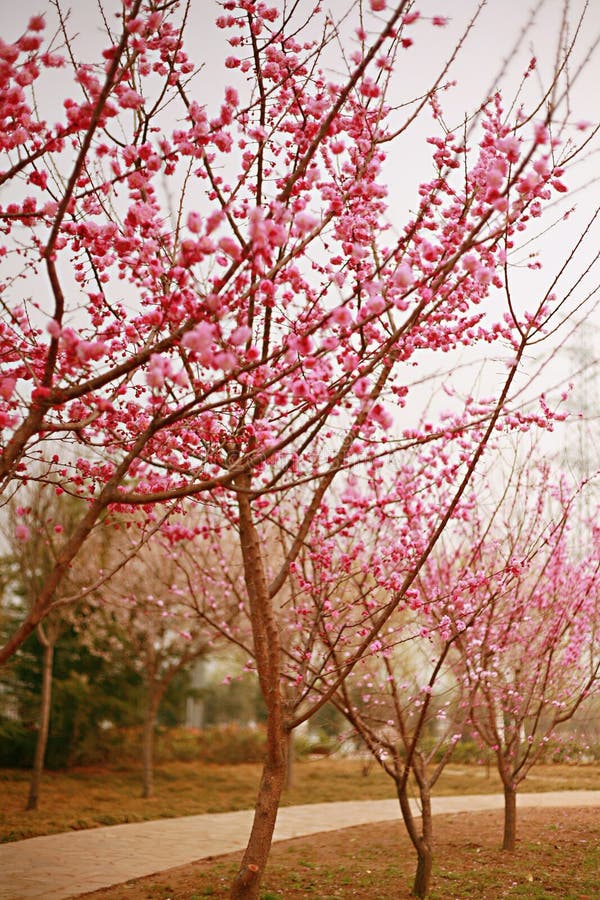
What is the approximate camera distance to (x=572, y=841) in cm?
848

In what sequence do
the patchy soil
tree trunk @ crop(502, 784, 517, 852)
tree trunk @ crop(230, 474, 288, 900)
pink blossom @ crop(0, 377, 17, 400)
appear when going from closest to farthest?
pink blossom @ crop(0, 377, 17, 400)
tree trunk @ crop(230, 474, 288, 900)
the patchy soil
tree trunk @ crop(502, 784, 517, 852)

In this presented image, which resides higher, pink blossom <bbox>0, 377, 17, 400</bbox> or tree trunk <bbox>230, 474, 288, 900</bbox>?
pink blossom <bbox>0, 377, 17, 400</bbox>

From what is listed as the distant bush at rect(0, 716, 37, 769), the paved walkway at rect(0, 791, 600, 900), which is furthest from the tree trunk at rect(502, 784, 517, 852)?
the distant bush at rect(0, 716, 37, 769)

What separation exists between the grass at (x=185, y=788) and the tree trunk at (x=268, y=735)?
5.35 meters

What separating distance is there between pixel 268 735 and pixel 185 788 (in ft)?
33.6

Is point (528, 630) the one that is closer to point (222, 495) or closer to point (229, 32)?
point (222, 495)

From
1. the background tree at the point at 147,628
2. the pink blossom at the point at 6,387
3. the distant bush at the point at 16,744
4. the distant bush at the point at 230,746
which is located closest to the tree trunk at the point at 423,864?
the pink blossom at the point at 6,387

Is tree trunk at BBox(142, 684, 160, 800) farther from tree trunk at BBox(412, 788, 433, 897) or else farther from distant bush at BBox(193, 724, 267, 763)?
tree trunk at BBox(412, 788, 433, 897)

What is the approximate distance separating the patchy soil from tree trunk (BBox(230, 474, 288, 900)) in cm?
164

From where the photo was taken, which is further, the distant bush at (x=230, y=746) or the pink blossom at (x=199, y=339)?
the distant bush at (x=230, y=746)

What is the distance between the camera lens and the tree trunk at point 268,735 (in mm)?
4434

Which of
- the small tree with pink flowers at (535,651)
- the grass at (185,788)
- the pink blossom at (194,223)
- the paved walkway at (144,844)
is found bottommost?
the paved walkway at (144,844)

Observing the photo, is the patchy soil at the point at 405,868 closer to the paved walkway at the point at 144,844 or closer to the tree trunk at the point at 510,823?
the tree trunk at the point at 510,823

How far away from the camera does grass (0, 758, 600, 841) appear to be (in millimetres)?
10203
